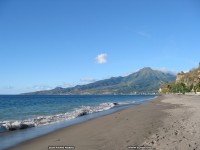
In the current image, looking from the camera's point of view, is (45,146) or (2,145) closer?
(45,146)

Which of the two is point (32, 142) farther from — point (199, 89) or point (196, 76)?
point (196, 76)

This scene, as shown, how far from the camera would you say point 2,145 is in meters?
13.8

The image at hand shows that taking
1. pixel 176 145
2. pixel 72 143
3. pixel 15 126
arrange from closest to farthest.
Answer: pixel 176 145 < pixel 72 143 < pixel 15 126

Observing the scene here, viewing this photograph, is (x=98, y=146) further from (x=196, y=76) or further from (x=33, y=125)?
(x=196, y=76)

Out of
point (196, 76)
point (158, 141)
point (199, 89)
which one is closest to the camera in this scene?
point (158, 141)

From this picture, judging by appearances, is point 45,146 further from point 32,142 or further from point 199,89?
point 199,89

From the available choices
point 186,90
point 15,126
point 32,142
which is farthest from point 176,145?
point 186,90

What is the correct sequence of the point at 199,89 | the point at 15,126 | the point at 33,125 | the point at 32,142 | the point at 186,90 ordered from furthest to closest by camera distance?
the point at 186,90
the point at 199,89
the point at 33,125
the point at 15,126
the point at 32,142

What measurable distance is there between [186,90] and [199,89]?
819 inches

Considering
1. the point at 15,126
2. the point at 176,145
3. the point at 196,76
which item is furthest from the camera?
the point at 196,76

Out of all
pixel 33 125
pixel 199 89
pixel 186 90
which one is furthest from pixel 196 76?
pixel 33 125

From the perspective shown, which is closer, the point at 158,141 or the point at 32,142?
the point at 158,141

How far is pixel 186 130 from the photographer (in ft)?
48.6

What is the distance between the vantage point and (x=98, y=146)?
11984 millimetres
